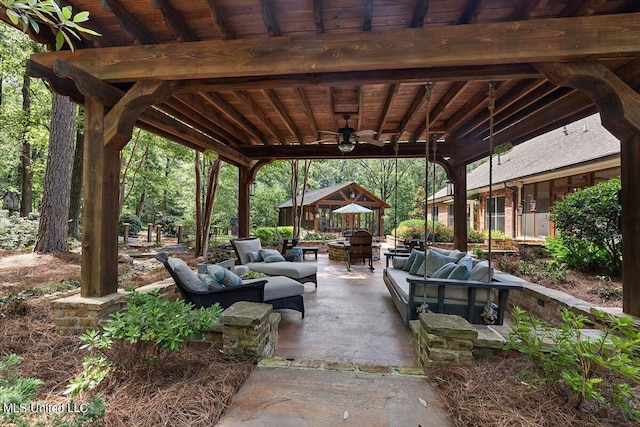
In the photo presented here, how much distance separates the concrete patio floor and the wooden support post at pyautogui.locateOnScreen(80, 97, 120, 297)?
1895mm

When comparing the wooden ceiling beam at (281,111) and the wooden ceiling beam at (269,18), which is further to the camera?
the wooden ceiling beam at (281,111)

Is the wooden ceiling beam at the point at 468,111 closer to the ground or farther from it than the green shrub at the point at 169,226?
farther from it

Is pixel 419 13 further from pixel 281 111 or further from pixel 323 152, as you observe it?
pixel 323 152

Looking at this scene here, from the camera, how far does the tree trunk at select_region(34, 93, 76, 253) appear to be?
6.38 metres

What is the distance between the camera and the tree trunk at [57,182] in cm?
638

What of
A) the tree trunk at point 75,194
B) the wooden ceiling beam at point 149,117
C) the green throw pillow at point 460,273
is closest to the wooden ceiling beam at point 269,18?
the wooden ceiling beam at point 149,117

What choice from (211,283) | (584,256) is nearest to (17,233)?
(211,283)

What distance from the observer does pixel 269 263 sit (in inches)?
228

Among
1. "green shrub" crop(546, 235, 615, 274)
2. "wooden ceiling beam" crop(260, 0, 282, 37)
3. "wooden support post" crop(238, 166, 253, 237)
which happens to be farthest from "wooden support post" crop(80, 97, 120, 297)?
"green shrub" crop(546, 235, 615, 274)

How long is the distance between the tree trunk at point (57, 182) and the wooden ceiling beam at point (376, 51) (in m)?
4.78

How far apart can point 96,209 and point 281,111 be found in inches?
110

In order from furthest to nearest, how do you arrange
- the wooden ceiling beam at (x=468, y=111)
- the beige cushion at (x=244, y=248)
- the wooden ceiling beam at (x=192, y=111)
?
the beige cushion at (x=244, y=248) → the wooden ceiling beam at (x=192, y=111) → the wooden ceiling beam at (x=468, y=111)

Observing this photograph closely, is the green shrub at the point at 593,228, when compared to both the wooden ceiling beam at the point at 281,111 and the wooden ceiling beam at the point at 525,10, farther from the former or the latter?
the wooden ceiling beam at the point at 281,111

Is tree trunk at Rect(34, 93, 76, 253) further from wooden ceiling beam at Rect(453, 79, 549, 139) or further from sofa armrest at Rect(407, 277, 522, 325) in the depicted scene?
wooden ceiling beam at Rect(453, 79, 549, 139)
